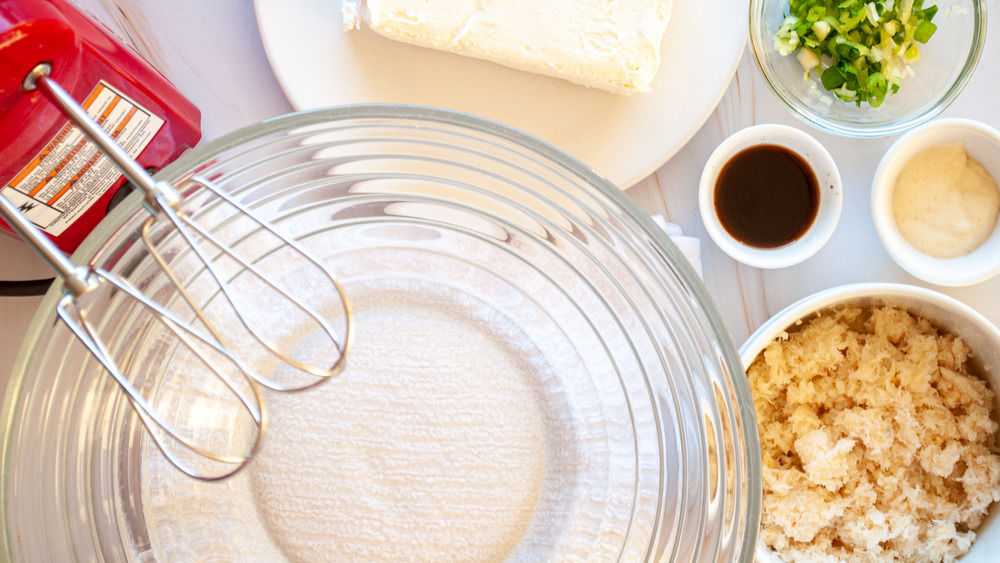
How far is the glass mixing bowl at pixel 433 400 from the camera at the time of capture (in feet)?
2.19

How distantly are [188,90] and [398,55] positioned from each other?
9.6 inches

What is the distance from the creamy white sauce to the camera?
30.3 inches

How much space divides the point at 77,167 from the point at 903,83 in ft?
2.82

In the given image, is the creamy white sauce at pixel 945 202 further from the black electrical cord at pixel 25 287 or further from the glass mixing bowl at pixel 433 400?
the black electrical cord at pixel 25 287

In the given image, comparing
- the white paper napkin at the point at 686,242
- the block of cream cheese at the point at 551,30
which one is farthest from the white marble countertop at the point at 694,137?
the block of cream cheese at the point at 551,30

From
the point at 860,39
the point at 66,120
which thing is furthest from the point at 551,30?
the point at 66,120

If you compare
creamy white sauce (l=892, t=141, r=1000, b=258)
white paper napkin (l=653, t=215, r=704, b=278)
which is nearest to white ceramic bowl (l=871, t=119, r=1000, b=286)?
creamy white sauce (l=892, t=141, r=1000, b=258)

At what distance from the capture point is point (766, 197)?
0.80 m

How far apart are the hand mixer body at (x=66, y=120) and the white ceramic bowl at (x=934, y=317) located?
628 millimetres

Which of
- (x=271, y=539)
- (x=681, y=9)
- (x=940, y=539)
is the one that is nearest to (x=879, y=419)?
(x=940, y=539)

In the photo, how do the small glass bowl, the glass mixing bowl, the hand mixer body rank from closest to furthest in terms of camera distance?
the hand mixer body → the glass mixing bowl → the small glass bowl

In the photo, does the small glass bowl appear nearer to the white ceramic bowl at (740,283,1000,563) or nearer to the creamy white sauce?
the creamy white sauce

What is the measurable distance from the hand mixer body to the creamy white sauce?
0.78 m

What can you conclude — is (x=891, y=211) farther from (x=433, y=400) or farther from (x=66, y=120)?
(x=66, y=120)
